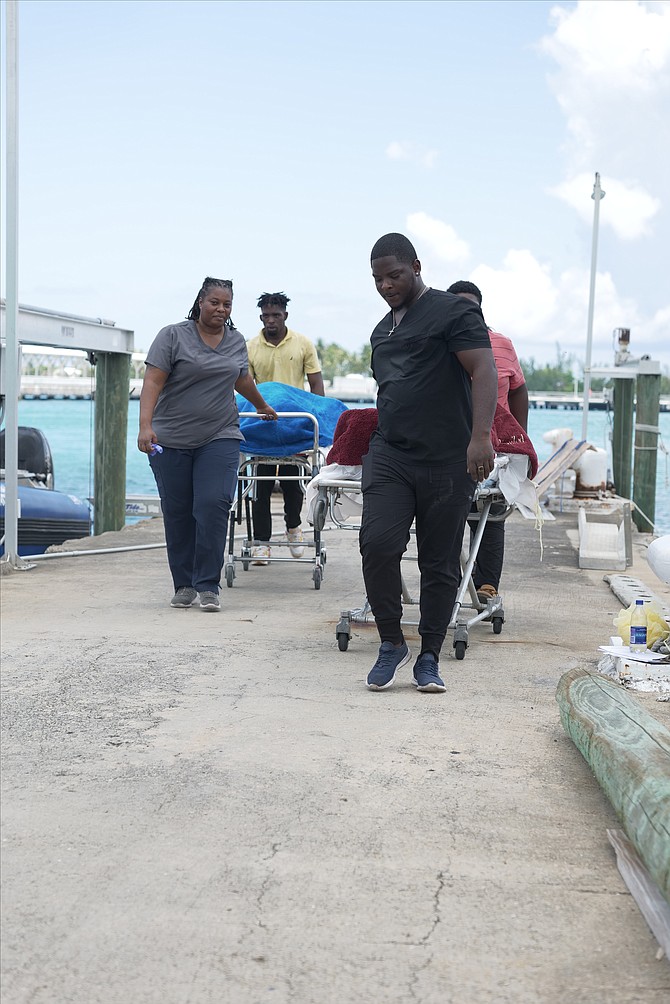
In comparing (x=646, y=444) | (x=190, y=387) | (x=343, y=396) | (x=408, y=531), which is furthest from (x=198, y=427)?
(x=343, y=396)

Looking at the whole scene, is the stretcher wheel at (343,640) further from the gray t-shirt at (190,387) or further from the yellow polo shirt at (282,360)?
the yellow polo shirt at (282,360)

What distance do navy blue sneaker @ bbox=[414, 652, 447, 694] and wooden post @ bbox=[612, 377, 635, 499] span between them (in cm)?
1222

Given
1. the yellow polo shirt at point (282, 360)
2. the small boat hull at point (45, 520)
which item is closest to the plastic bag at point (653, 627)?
the yellow polo shirt at point (282, 360)

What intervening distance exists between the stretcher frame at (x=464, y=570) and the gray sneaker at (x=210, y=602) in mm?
820

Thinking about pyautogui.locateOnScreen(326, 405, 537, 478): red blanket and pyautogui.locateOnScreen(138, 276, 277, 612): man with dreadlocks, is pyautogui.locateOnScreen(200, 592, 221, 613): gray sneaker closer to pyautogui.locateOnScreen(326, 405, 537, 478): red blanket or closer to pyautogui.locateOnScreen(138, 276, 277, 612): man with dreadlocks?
pyautogui.locateOnScreen(138, 276, 277, 612): man with dreadlocks

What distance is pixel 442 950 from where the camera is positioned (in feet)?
9.12

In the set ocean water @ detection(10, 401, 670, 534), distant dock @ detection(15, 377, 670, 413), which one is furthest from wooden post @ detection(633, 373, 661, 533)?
distant dock @ detection(15, 377, 670, 413)

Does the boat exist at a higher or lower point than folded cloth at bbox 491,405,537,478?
lower

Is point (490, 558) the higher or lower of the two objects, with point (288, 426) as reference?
lower

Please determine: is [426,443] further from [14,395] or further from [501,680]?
[14,395]

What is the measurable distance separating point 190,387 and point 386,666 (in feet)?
8.86

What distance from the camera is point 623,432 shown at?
17.4 m

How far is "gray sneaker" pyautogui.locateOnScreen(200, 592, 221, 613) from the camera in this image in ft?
23.6

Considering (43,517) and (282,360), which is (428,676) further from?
(43,517)
